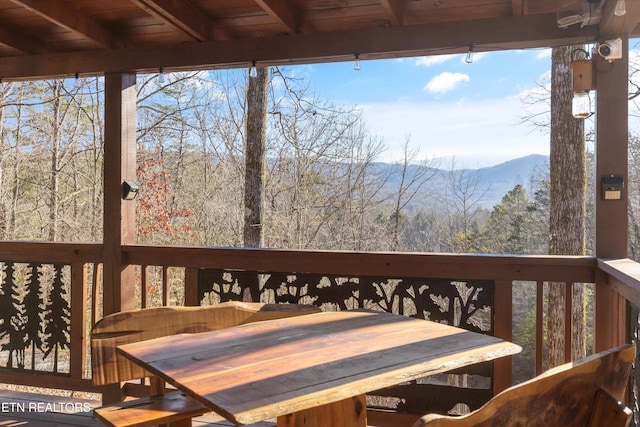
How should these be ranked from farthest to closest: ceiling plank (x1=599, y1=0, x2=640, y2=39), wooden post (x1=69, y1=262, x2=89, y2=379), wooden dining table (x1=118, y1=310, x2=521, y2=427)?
wooden post (x1=69, y1=262, x2=89, y2=379)
ceiling plank (x1=599, y1=0, x2=640, y2=39)
wooden dining table (x1=118, y1=310, x2=521, y2=427)

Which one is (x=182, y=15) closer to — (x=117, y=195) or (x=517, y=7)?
(x=117, y=195)

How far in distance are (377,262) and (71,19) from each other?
7.43ft

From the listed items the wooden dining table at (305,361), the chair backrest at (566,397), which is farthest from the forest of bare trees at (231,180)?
the chair backrest at (566,397)

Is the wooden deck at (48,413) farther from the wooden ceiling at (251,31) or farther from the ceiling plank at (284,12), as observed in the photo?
the ceiling plank at (284,12)

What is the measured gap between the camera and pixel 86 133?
10484 mm

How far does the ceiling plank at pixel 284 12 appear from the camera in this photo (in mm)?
2869

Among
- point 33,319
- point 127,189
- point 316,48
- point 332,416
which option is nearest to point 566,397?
point 332,416

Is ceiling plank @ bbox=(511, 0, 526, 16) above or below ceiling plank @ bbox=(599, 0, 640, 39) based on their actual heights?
above

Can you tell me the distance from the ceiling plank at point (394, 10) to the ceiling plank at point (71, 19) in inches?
69.9

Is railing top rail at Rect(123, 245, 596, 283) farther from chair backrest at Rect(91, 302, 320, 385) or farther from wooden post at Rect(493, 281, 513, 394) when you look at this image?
chair backrest at Rect(91, 302, 320, 385)

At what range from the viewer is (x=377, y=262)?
9.78 ft

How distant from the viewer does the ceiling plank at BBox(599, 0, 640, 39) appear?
2.31 metres

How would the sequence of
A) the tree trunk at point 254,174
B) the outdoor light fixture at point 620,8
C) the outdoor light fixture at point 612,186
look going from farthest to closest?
the tree trunk at point 254,174 → the outdoor light fixture at point 612,186 → the outdoor light fixture at point 620,8

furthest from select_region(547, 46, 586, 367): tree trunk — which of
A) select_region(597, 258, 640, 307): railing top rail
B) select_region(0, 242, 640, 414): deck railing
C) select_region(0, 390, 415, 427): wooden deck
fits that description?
select_region(0, 390, 415, 427): wooden deck
